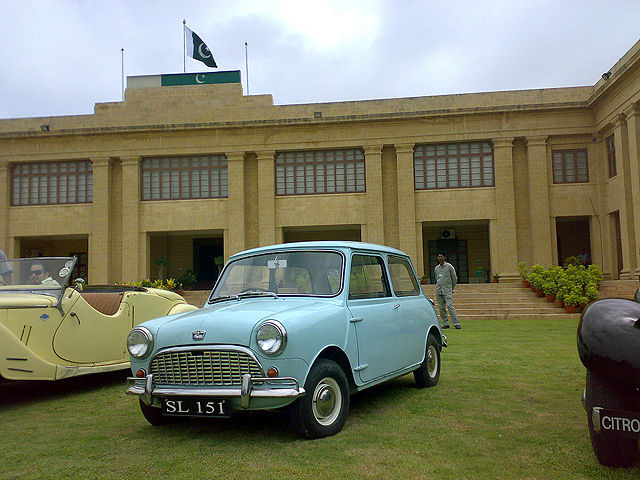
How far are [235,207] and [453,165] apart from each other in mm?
9918

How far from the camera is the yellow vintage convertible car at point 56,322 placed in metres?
5.96

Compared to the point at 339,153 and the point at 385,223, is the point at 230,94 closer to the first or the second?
the point at 339,153

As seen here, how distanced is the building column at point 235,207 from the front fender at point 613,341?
2328cm

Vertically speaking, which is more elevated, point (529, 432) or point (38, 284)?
point (38, 284)

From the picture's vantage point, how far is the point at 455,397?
6.04 meters

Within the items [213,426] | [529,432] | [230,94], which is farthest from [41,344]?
[230,94]

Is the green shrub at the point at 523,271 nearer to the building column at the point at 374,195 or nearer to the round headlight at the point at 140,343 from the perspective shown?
the building column at the point at 374,195

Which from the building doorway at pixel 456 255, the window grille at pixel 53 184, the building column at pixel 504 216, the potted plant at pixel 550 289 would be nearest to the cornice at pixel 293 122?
the window grille at pixel 53 184

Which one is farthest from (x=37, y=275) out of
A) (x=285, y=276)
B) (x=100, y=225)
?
(x=100, y=225)

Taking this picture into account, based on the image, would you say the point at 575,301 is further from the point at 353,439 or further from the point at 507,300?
the point at 353,439

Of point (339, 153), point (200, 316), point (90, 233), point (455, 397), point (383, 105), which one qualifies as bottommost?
point (455, 397)

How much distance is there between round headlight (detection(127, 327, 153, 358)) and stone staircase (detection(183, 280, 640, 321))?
46.9 feet

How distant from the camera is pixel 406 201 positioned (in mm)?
25656

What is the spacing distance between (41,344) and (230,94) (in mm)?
22473
